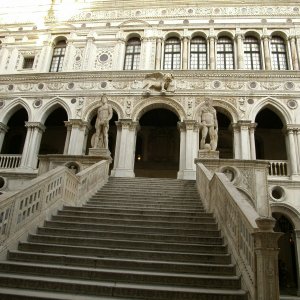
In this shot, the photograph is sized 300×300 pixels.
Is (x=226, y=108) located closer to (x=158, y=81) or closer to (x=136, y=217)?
(x=158, y=81)

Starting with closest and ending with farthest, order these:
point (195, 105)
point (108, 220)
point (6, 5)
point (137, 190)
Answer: point (108, 220), point (137, 190), point (195, 105), point (6, 5)

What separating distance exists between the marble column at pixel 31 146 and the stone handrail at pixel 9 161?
58 centimetres

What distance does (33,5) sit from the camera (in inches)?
864

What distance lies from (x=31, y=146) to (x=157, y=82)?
8359 millimetres

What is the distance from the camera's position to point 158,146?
2116 centimetres

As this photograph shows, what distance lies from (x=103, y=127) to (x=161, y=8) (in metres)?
11.3

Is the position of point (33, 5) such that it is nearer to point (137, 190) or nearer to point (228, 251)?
point (137, 190)

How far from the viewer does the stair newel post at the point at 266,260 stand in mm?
4277

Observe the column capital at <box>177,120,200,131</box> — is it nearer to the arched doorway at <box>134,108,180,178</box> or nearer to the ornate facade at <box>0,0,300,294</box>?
the ornate facade at <box>0,0,300,294</box>

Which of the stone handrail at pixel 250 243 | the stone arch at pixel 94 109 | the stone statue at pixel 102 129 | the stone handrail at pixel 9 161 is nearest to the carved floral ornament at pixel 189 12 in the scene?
the stone arch at pixel 94 109

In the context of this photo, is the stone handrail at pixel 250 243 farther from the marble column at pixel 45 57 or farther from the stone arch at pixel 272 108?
the marble column at pixel 45 57

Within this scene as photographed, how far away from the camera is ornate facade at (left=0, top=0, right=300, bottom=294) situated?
1708 cm

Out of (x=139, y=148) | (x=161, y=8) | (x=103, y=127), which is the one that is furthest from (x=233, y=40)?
(x=103, y=127)

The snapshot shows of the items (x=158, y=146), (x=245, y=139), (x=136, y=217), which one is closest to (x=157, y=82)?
(x=158, y=146)
